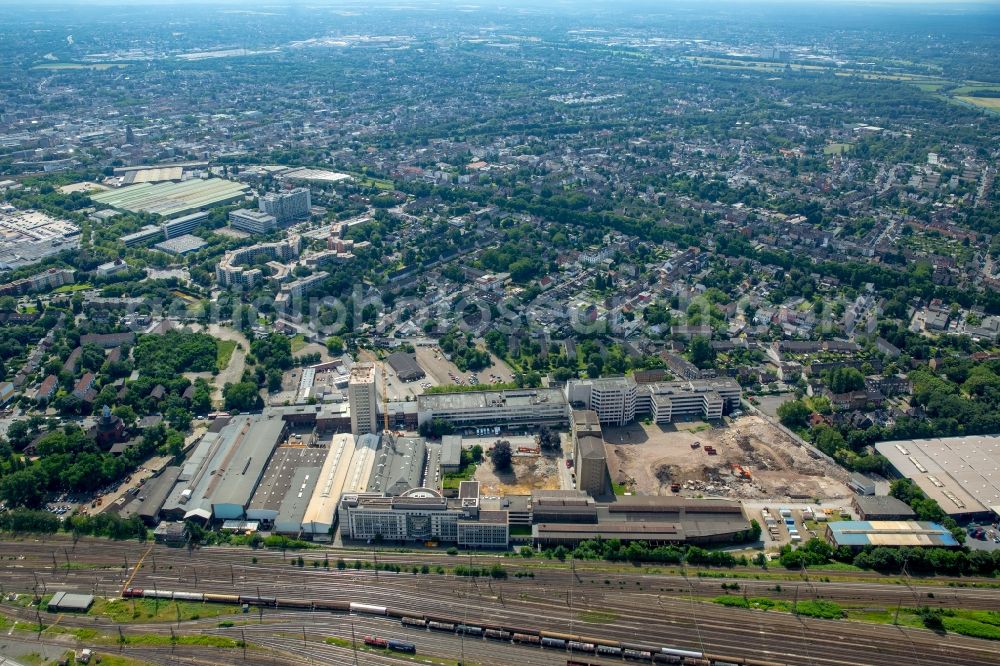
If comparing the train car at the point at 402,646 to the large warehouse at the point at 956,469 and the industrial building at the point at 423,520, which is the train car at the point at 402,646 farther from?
the large warehouse at the point at 956,469

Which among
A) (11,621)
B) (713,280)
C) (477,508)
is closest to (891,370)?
(713,280)

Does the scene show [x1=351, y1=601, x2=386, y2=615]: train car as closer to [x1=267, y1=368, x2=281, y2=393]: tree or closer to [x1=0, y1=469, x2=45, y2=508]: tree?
A: [x1=0, y1=469, x2=45, y2=508]: tree

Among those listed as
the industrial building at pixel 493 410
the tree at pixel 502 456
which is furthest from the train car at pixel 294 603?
the industrial building at pixel 493 410

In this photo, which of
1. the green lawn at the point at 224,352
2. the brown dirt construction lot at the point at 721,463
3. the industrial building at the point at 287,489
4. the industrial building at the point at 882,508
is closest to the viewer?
the industrial building at the point at 287,489

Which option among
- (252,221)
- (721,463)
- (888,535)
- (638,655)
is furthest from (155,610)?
(252,221)

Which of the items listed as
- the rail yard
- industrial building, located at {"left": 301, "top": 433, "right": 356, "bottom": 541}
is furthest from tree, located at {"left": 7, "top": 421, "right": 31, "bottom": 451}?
industrial building, located at {"left": 301, "top": 433, "right": 356, "bottom": 541}

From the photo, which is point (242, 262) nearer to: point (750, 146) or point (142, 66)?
point (750, 146)

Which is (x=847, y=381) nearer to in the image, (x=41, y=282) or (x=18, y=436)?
(x=18, y=436)
